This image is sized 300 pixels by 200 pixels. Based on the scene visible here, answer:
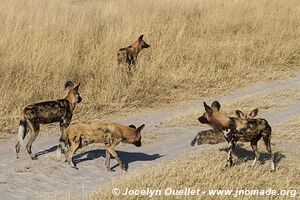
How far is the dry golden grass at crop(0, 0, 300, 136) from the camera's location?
36.1 ft

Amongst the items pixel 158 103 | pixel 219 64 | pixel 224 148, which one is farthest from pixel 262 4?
pixel 224 148

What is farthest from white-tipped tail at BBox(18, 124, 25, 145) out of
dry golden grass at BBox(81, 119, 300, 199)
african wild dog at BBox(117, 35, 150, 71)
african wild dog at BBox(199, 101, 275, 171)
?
african wild dog at BBox(117, 35, 150, 71)

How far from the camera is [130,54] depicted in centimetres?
1244

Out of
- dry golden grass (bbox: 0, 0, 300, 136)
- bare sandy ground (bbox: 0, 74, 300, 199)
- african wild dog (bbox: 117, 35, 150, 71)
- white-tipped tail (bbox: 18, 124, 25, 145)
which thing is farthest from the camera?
african wild dog (bbox: 117, 35, 150, 71)

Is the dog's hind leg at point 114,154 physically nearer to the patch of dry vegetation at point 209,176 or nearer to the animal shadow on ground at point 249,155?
the patch of dry vegetation at point 209,176

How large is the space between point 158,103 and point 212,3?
8714 millimetres

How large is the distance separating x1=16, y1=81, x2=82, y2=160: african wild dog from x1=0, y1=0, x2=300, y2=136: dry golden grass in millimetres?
1721

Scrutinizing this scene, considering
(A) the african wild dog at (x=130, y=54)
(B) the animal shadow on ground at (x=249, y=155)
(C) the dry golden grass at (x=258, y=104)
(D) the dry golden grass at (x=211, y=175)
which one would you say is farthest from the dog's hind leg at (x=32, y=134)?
(A) the african wild dog at (x=130, y=54)

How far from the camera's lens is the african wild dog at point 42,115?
7.44 metres

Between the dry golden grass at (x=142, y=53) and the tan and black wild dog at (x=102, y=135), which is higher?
the dry golden grass at (x=142, y=53)

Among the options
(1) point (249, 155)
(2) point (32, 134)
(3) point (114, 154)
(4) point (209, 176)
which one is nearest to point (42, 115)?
(2) point (32, 134)

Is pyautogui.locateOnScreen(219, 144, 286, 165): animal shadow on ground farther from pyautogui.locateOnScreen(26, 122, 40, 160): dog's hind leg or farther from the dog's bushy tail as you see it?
the dog's bushy tail

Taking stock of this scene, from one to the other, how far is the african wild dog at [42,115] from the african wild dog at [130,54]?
4248 millimetres

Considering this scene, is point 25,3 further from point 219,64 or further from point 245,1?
point 245,1
